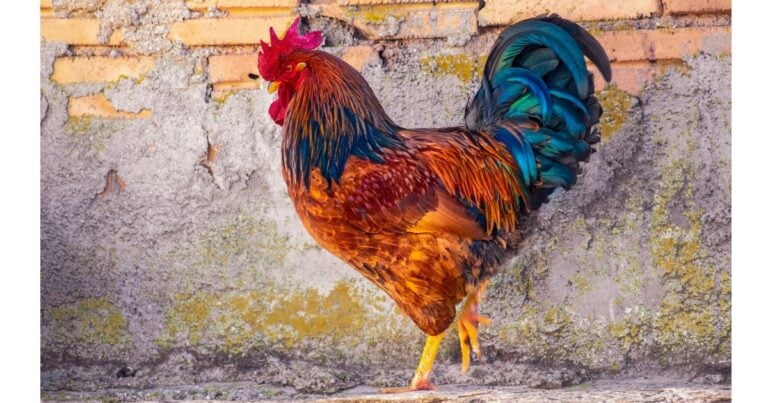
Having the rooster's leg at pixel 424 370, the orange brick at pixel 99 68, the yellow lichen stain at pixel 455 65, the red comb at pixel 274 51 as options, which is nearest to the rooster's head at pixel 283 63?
the red comb at pixel 274 51

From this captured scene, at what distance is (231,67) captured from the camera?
3760 millimetres

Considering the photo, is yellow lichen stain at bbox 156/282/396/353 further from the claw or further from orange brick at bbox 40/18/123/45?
orange brick at bbox 40/18/123/45

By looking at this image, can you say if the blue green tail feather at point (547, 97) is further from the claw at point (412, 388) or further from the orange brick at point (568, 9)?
the claw at point (412, 388)

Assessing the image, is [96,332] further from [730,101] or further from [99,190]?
[730,101]

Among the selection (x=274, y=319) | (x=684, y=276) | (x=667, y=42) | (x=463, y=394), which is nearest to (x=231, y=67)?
(x=274, y=319)

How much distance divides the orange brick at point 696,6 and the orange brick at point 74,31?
207 centimetres

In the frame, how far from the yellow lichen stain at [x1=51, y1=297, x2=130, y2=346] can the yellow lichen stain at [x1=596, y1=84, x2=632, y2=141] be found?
1986 millimetres

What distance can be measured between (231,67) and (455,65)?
2.78ft

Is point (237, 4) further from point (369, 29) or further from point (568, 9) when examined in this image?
point (568, 9)

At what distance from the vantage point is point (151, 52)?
3781 millimetres

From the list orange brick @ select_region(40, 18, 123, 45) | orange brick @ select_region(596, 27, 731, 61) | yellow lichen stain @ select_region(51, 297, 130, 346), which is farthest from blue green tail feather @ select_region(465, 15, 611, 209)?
yellow lichen stain @ select_region(51, 297, 130, 346)

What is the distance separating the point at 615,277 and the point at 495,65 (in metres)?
0.99

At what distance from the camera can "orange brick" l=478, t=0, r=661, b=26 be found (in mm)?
3676

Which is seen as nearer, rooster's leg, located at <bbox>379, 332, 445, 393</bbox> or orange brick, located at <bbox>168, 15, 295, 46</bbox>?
rooster's leg, located at <bbox>379, 332, 445, 393</bbox>
